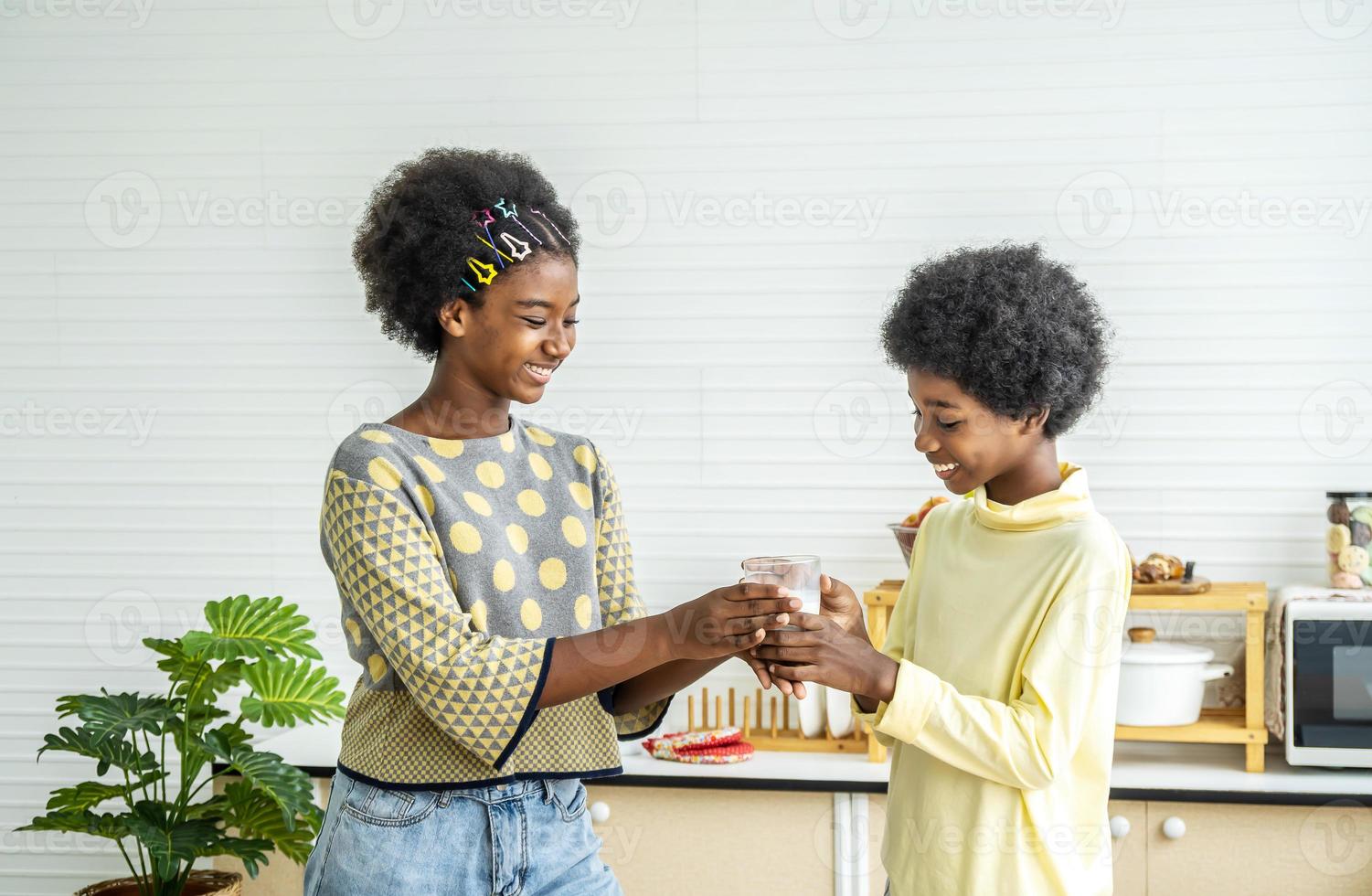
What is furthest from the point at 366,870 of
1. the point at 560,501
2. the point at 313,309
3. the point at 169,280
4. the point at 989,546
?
the point at 169,280

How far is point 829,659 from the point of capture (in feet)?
5.13

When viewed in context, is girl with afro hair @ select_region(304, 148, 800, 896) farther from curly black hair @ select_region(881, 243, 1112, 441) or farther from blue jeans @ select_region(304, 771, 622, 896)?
curly black hair @ select_region(881, 243, 1112, 441)

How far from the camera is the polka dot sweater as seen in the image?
1.33m

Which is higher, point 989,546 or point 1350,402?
point 1350,402

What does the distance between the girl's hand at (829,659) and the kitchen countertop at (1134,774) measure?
1256 mm

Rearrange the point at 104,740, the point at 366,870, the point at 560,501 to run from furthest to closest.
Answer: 1. the point at 104,740
2. the point at 560,501
3. the point at 366,870

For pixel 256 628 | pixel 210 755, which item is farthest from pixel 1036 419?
pixel 210 755

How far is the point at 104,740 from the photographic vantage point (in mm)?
2707

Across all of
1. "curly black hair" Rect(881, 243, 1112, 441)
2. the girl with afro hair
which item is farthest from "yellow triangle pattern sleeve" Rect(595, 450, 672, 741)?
"curly black hair" Rect(881, 243, 1112, 441)

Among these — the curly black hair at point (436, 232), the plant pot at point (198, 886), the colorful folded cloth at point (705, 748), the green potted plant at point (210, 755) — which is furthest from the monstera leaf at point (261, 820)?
the curly black hair at point (436, 232)

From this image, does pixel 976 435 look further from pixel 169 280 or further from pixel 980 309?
pixel 169 280

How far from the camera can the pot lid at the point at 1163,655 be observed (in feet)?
9.04

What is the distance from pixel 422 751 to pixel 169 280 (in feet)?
8.44

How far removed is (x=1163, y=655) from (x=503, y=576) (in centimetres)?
188
